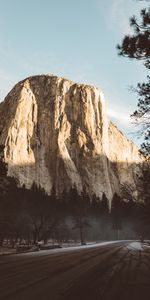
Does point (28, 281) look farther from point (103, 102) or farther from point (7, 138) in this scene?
point (103, 102)

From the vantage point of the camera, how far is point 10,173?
132625mm

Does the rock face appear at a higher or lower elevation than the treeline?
higher

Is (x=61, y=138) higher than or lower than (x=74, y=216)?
higher

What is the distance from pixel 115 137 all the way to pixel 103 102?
17.0m

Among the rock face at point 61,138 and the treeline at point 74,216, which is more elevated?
the rock face at point 61,138

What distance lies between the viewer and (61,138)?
519 ft

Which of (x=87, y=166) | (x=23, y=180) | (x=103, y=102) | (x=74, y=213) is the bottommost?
(x=74, y=213)

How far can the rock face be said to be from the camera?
146m

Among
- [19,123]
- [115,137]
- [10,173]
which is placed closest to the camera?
[10,173]

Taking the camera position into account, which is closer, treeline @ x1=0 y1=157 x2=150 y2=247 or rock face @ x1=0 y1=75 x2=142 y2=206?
treeline @ x1=0 y1=157 x2=150 y2=247

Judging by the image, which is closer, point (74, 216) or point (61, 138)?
point (74, 216)

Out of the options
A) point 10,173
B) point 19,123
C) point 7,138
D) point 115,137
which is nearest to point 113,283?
point 10,173

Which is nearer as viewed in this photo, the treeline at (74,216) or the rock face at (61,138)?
the treeline at (74,216)

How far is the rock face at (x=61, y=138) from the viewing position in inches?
5768
